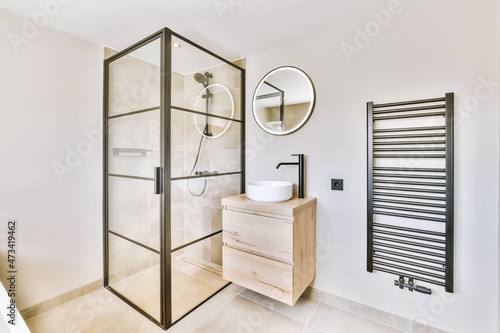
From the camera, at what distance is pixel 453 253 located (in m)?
1.47

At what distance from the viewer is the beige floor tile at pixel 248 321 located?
1.65 m

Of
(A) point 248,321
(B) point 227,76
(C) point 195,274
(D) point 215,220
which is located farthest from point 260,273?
(B) point 227,76

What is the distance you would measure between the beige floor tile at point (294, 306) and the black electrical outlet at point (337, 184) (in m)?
0.99

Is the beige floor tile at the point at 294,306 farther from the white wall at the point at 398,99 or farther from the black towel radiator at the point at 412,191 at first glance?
the black towel radiator at the point at 412,191

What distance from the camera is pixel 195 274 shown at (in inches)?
89.2

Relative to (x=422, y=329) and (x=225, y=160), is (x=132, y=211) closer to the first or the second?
(x=225, y=160)

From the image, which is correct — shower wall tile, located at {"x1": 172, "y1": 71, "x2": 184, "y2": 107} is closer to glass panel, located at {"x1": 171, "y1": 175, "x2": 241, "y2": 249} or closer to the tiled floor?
glass panel, located at {"x1": 171, "y1": 175, "x2": 241, "y2": 249}

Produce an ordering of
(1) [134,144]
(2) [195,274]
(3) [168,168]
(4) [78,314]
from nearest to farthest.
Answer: (3) [168,168] → (4) [78,314] → (1) [134,144] → (2) [195,274]

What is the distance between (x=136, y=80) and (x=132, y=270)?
171 centimetres

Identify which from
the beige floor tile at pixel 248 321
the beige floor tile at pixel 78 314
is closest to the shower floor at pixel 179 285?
the beige floor tile at pixel 78 314

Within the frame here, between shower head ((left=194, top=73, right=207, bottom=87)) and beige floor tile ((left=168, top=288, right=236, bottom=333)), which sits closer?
beige floor tile ((left=168, top=288, right=236, bottom=333))

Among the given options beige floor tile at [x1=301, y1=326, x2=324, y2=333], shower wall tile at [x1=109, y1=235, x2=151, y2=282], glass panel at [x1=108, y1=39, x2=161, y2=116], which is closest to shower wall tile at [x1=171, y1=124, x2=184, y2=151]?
glass panel at [x1=108, y1=39, x2=161, y2=116]

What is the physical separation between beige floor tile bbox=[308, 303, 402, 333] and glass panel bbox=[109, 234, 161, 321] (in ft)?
4.43

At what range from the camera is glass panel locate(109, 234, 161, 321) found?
2043 mm
